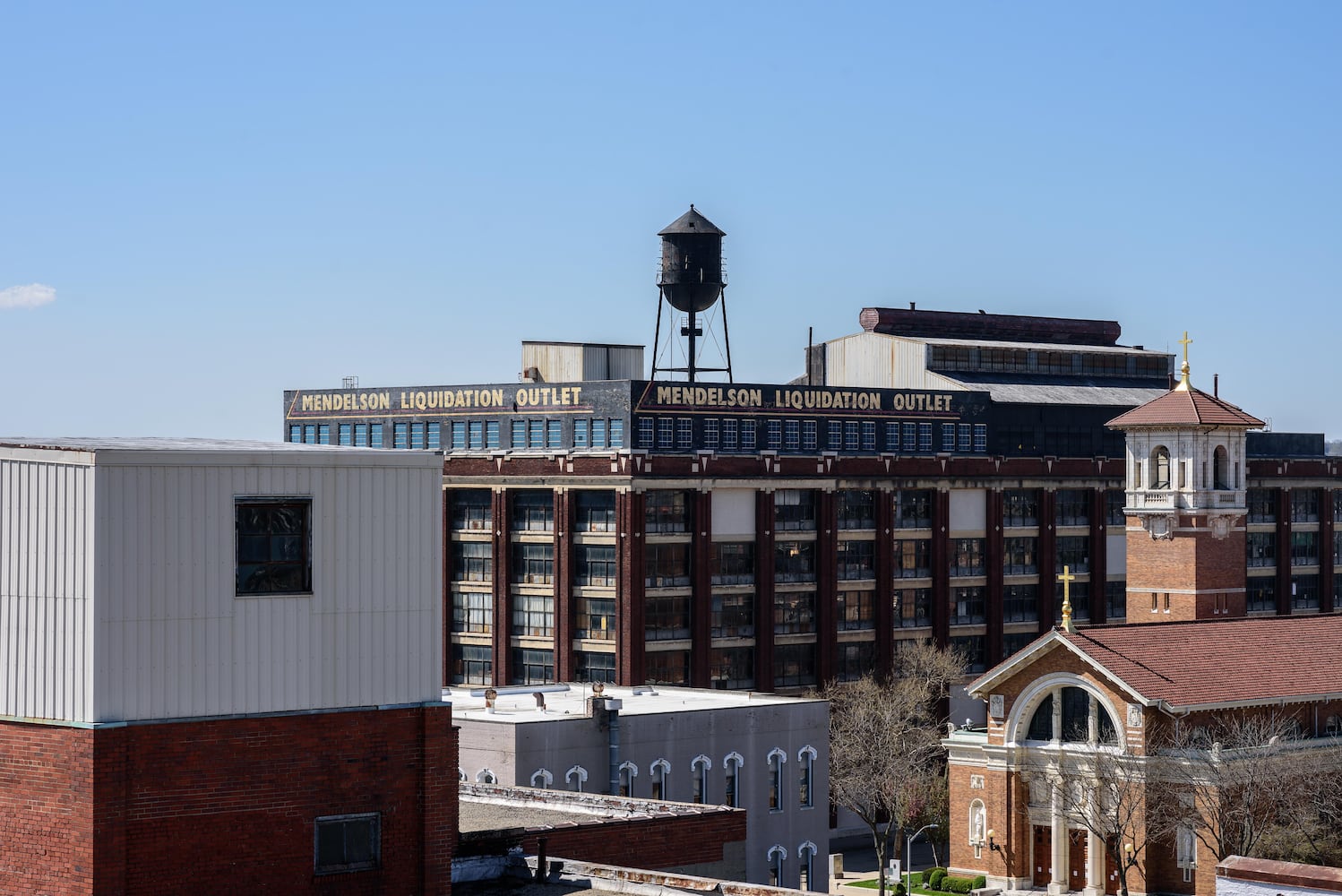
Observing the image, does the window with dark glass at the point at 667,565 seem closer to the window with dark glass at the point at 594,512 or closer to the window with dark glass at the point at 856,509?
the window with dark glass at the point at 594,512

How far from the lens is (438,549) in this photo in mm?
33469

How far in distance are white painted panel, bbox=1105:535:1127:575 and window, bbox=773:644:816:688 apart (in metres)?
27.4

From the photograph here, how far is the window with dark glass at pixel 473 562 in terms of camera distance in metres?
117

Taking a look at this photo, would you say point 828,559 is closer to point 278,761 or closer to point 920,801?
point 920,801

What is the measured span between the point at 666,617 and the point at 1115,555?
38.5 metres

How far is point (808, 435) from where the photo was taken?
11906 centimetres

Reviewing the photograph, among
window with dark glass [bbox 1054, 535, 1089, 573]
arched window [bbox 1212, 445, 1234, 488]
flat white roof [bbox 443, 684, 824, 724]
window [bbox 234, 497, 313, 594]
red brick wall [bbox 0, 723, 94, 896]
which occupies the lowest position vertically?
flat white roof [bbox 443, 684, 824, 724]

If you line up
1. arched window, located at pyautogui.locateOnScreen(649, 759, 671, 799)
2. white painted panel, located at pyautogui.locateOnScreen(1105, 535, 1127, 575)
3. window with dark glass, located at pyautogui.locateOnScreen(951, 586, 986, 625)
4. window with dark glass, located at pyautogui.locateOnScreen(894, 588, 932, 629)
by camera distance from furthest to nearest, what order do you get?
white painted panel, located at pyautogui.locateOnScreen(1105, 535, 1127, 575) → window with dark glass, located at pyautogui.locateOnScreen(951, 586, 986, 625) → window with dark glass, located at pyautogui.locateOnScreen(894, 588, 932, 629) → arched window, located at pyautogui.locateOnScreen(649, 759, 671, 799)

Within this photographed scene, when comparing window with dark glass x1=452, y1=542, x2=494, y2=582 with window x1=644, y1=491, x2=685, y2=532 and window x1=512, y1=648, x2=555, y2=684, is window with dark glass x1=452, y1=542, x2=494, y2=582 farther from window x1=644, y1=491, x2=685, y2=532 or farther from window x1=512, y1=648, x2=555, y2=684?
window x1=644, y1=491, x2=685, y2=532

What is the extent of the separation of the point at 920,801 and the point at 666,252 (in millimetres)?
39089

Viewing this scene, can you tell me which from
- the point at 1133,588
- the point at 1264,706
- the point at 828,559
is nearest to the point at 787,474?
the point at 828,559

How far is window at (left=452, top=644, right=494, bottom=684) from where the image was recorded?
11625 centimetres

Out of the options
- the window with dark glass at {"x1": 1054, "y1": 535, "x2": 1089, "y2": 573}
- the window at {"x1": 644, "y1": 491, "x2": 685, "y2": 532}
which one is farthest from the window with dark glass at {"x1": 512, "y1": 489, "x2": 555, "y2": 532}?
the window with dark glass at {"x1": 1054, "y1": 535, "x2": 1089, "y2": 573}

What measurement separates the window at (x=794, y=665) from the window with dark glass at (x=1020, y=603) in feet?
54.6
